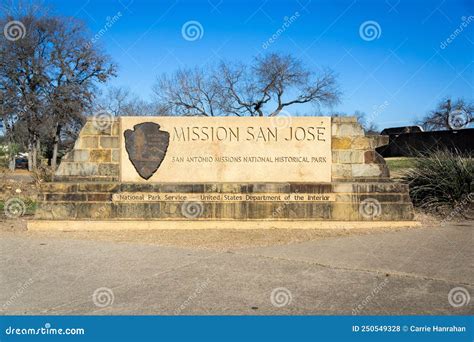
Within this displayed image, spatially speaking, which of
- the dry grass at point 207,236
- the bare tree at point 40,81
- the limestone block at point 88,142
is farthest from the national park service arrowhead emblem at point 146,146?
the bare tree at point 40,81

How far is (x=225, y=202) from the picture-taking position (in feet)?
30.1

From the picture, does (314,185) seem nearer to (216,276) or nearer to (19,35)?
(216,276)

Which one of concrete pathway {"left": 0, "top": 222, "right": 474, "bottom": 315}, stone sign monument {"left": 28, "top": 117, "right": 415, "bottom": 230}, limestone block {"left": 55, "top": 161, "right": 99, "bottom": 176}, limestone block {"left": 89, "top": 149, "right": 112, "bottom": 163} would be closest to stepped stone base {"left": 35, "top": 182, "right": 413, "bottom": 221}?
stone sign monument {"left": 28, "top": 117, "right": 415, "bottom": 230}

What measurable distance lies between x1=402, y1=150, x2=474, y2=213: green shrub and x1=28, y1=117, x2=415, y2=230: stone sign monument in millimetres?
1980

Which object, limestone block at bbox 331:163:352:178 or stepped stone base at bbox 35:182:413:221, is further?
limestone block at bbox 331:163:352:178

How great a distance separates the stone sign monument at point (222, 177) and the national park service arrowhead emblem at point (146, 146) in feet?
0.06

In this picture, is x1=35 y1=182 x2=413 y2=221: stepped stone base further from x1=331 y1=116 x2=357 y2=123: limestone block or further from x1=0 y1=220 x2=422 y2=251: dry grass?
x1=331 y1=116 x2=357 y2=123: limestone block

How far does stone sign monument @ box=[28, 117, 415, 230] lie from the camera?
9148 mm

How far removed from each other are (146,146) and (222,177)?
160 cm

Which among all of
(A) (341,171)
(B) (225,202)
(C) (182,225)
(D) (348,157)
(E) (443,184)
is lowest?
(C) (182,225)

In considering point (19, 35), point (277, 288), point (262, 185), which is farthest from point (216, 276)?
point (19, 35)

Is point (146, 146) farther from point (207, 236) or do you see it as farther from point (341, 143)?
point (341, 143)

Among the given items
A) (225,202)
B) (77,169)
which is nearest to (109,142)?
(77,169)

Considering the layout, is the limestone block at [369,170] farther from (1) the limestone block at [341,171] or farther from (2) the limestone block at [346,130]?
(2) the limestone block at [346,130]
